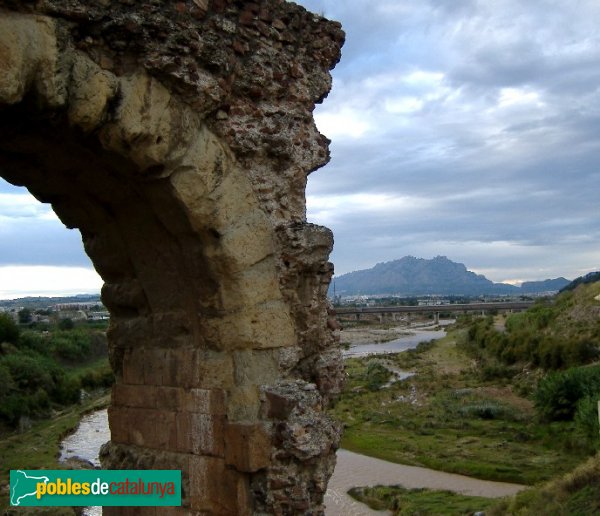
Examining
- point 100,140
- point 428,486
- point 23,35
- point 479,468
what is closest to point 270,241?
point 100,140

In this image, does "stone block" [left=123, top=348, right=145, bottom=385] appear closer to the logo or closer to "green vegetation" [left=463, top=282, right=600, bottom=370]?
the logo

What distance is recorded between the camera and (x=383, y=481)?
1320 centimetres

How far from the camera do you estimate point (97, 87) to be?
3332 mm

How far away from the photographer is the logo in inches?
158

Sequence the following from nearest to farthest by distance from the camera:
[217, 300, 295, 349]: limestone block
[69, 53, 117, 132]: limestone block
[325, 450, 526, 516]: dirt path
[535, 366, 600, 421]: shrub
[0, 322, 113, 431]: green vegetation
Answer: [69, 53, 117, 132]: limestone block → [217, 300, 295, 349]: limestone block → [325, 450, 526, 516]: dirt path → [535, 366, 600, 421]: shrub → [0, 322, 113, 431]: green vegetation

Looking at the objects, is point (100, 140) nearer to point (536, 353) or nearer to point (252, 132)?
point (252, 132)

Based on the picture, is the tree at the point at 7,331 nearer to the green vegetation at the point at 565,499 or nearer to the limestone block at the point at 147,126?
the green vegetation at the point at 565,499

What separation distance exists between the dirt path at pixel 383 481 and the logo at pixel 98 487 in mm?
7517

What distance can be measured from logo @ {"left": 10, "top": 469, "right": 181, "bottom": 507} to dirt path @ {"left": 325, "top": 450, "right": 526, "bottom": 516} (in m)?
7.52

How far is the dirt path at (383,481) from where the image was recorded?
11.8 meters

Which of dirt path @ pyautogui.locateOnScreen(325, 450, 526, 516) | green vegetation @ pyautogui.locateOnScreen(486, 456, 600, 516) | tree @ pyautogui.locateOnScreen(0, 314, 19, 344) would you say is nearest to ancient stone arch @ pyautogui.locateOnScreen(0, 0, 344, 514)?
green vegetation @ pyautogui.locateOnScreen(486, 456, 600, 516)

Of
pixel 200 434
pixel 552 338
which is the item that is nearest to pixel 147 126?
pixel 200 434

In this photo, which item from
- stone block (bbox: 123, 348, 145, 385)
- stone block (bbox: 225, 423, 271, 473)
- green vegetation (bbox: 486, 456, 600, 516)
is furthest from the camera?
green vegetation (bbox: 486, 456, 600, 516)

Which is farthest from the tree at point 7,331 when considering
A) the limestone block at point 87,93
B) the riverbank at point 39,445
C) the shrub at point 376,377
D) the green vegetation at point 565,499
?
the limestone block at point 87,93
